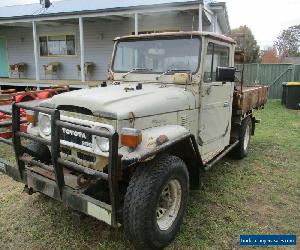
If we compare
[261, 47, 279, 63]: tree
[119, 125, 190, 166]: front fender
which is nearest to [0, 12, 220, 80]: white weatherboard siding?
[119, 125, 190, 166]: front fender

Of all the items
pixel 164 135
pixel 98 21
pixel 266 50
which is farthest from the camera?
pixel 266 50

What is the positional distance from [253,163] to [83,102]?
412 centimetres

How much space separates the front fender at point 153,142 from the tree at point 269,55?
4235 centimetres

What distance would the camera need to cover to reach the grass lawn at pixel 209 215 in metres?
3.61

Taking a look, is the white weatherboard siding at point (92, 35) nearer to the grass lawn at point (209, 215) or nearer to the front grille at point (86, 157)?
the grass lawn at point (209, 215)

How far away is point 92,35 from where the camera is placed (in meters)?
15.9

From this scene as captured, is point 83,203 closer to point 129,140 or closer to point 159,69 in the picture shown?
point 129,140

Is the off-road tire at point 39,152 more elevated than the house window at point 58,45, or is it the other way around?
the house window at point 58,45

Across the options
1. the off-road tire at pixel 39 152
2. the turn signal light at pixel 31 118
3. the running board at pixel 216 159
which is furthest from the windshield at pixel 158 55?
the off-road tire at pixel 39 152

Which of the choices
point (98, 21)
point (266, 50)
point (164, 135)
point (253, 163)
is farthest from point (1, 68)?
point (266, 50)

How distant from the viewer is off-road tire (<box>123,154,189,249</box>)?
296 centimetres

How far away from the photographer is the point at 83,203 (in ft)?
10.0

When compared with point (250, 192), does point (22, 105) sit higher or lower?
higher

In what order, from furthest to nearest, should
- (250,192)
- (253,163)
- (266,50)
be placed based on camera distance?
1. (266,50)
2. (253,163)
3. (250,192)
